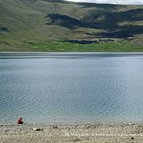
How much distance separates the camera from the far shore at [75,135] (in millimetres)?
37031

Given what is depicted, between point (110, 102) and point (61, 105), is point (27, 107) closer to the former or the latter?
point (61, 105)

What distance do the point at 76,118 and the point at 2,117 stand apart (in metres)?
10.1

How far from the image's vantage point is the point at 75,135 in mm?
40312

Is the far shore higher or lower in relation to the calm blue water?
higher

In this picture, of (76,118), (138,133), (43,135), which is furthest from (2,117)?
(138,133)

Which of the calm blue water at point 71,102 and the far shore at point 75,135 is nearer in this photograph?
the far shore at point 75,135

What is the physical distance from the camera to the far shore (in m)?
37.0

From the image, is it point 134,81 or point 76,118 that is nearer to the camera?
point 76,118

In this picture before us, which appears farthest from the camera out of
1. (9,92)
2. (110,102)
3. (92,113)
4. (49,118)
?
(9,92)

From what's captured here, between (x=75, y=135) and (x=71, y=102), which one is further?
(x=71, y=102)

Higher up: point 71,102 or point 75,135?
point 75,135

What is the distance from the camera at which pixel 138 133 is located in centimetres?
4112

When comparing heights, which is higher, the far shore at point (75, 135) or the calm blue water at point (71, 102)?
the far shore at point (75, 135)

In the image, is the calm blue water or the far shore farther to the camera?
the calm blue water
